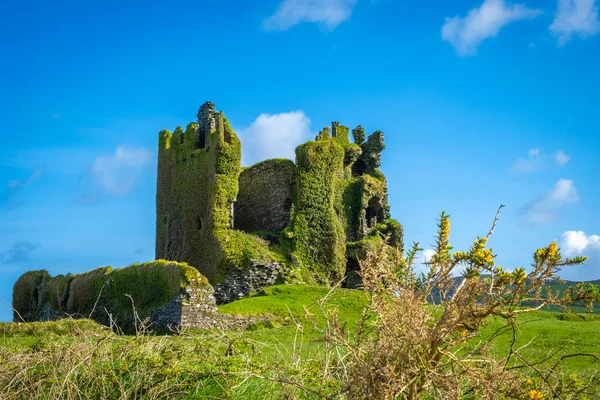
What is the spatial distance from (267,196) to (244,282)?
733 cm

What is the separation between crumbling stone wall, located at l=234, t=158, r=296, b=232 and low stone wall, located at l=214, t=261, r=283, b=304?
5.29 meters

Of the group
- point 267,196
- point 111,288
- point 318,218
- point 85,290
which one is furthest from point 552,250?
point 267,196

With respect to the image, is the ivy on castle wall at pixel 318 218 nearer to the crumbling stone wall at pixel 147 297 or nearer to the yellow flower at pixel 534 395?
the crumbling stone wall at pixel 147 297

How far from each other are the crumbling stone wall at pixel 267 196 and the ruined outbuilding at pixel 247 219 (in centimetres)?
6

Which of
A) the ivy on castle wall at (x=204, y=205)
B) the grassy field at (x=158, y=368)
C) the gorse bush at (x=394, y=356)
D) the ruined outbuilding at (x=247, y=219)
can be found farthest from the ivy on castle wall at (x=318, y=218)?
the gorse bush at (x=394, y=356)

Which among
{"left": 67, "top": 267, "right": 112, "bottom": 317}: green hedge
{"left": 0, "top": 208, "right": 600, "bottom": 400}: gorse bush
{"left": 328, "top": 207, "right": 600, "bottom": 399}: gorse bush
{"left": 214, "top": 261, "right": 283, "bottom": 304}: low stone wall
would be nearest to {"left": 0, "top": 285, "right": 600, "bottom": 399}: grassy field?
{"left": 0, "top": 208, "right": 600, "bottom": 400}: gorse bush

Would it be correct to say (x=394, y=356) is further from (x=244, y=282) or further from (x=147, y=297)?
(x=244, y=282)

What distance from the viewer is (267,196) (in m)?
37.4

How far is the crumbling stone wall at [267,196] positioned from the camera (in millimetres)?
36906

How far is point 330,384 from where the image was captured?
6.29 m

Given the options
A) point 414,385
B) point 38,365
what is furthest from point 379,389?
point 38,365

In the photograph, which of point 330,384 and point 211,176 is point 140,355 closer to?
point 330,384

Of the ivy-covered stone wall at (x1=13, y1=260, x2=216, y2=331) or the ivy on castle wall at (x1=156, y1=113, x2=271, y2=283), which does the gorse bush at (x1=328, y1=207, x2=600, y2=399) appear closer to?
the ivy-covered stone wall at (x1=13, y1=260, x2=216, y2=331)

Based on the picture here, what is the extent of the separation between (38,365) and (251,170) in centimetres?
3035
